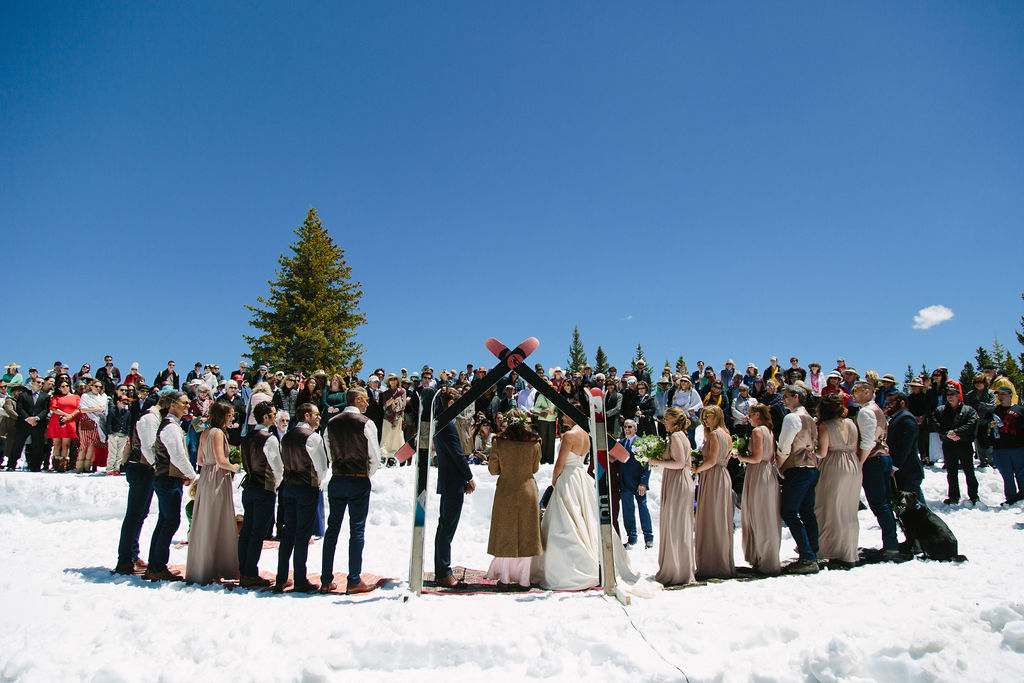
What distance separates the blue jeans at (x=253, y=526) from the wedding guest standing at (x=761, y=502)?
5.54 m

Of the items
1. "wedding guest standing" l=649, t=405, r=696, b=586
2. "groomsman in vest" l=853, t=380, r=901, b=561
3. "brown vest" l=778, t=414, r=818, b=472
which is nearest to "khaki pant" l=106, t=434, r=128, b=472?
"wedding guest standing" l=649, t=405, r=696, b=586

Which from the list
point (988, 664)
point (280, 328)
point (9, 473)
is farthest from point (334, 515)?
point (280, 328)

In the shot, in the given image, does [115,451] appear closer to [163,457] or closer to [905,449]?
[163,457]

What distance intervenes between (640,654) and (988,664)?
214 cm

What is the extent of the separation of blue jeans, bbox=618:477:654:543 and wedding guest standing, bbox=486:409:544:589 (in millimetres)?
2686

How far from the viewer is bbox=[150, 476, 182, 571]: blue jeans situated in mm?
6332

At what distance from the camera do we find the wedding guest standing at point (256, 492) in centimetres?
614

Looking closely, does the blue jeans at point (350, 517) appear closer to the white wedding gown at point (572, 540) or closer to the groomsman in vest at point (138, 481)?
the white wedding gown at point (572, 540)

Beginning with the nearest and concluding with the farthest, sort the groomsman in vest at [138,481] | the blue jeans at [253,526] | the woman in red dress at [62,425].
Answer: the blue jeans at [253,526], the groomsman in vest at [138,481], the woman in red dress at [62,425]

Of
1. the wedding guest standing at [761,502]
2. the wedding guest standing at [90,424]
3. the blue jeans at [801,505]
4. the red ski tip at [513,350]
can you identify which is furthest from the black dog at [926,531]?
the wedding guest standing at [90,424]

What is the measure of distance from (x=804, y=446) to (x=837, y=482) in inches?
31.6

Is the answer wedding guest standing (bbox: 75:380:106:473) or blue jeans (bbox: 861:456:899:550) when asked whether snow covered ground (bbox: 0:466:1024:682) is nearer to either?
blue jeans (bbox: 861:456:899:550)

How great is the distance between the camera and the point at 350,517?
5973 millimetres

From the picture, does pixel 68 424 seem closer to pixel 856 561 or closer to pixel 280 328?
pixel 856 561
